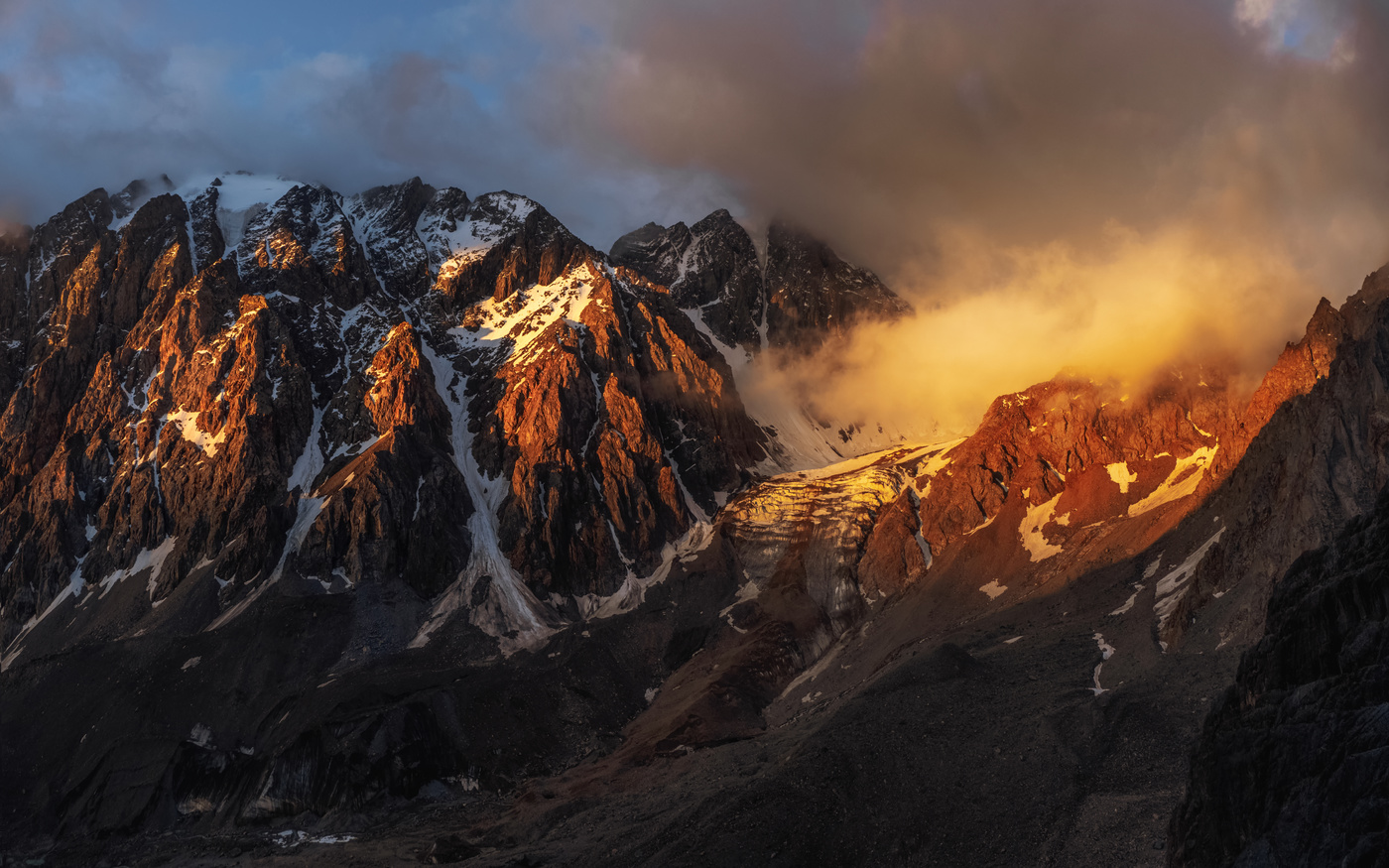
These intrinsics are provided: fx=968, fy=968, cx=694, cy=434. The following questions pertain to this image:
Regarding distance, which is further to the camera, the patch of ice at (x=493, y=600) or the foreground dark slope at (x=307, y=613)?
the patch of ice at (x=493, y=600)

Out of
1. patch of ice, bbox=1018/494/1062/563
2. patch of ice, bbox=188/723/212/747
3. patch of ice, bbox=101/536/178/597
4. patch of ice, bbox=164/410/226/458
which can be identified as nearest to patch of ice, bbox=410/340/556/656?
patch of ice, bbox=188/723/212/747

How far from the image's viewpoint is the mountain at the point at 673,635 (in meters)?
69.8

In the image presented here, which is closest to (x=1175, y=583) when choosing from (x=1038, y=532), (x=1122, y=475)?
(x=1038, y=532)

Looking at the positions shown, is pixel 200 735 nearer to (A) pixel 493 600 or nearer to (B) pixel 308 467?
(A) pixel 493 600

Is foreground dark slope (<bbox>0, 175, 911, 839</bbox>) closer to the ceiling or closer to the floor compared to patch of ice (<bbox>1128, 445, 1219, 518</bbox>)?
closer to the ceiling

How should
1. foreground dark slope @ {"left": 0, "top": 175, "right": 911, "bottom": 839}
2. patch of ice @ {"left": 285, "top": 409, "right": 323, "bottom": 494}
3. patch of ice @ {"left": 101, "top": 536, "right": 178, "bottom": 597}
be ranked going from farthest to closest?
patch of ice @ {"left": 285, "top": 409, "right": 323, "bottom": 494} → patch of ice @ {"left": 101, "top": 536, "right": 178, "bottom": 597} → foreground dark slope @ {"left": 0, "top": 175, "right": 911, "bottom": 839}

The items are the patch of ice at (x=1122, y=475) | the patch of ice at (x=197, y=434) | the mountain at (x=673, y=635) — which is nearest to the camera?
the mountain at (x=673, y=635)

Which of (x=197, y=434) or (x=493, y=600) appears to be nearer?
(x=493, y=600)

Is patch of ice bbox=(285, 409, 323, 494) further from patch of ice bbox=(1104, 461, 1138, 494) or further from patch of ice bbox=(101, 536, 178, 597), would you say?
patch of ice bbox=(1104, 461, 1138, 494)

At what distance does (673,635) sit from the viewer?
156250mm

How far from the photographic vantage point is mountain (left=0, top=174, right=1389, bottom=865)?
69.8 metres

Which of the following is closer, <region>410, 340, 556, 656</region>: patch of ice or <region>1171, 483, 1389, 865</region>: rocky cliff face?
<region>1171, 483, 1389, 865</region>: rocky cliff face

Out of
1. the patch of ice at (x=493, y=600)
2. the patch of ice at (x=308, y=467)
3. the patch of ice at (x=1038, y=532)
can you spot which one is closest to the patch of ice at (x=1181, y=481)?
the patch of ice at (x=1038, y=532)

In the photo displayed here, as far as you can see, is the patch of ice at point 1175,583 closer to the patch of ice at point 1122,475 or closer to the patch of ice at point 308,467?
the patch of ice at point 1122,475
